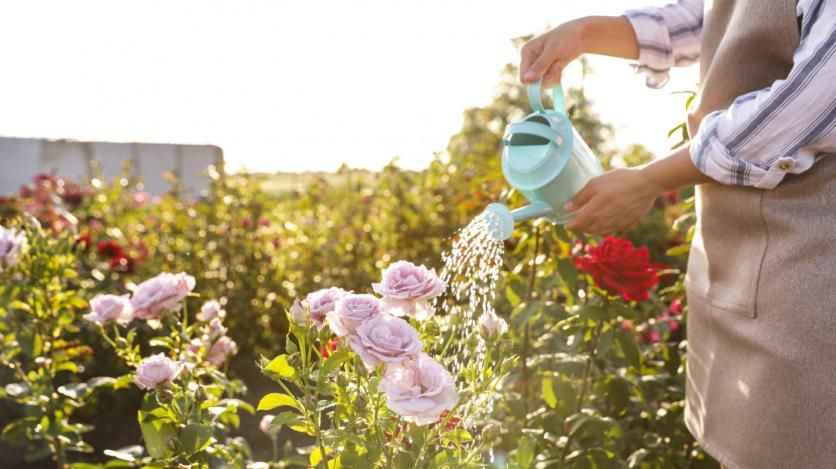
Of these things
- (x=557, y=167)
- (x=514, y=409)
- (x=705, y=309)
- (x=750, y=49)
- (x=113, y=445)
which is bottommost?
(x=113, y=445)

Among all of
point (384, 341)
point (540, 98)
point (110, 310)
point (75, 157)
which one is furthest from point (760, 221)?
point (75, 157)

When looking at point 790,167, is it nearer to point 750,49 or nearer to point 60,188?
point 750,49

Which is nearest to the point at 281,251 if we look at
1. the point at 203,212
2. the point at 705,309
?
the point at 203,212

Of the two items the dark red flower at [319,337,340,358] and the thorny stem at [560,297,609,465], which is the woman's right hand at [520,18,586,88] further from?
the dark red flower at [319,337,340,358]

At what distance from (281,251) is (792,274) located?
107 inches

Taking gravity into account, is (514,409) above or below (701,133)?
below

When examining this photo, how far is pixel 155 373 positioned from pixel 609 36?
1045 mm

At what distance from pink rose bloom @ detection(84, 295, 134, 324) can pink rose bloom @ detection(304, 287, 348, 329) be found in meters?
0.55

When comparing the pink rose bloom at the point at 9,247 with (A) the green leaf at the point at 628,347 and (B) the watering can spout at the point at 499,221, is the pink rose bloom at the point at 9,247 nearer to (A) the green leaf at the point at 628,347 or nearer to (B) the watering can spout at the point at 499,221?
(B) the watering can spout at the point at 499,221

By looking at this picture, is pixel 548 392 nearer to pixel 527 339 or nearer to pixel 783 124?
pixel 527 339

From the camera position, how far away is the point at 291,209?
4.09 m

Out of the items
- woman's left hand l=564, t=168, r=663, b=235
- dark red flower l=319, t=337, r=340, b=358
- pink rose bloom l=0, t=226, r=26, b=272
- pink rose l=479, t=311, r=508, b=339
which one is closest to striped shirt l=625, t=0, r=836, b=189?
woman's left hand l=564, t=168, r=663, b=235

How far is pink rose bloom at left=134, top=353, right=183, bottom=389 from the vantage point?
48.1 inches

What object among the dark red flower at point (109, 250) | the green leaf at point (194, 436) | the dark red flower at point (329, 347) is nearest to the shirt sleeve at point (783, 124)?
the dark red flower at point (329, 347)
